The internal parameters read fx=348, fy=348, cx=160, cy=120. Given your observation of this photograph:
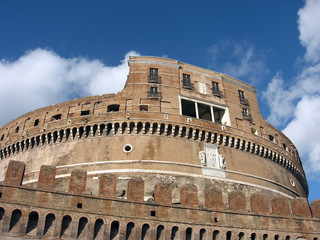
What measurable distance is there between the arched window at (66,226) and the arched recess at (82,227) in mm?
329

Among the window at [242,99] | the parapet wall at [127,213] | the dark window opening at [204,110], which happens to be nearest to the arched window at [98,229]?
the parapet wall at [127,213]

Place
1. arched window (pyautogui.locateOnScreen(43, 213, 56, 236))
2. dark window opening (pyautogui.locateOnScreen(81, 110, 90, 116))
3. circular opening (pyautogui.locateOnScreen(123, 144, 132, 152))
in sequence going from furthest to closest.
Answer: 1. dark window opening (pyautogui.locateOnScreen(81, 110, 90, 116))
2. circular opening (pyautogui.locateOnScreen(123, 144, 132, 152))
3. arched window (pyautogui.locateOnScreen(43, 213, 56, 236))

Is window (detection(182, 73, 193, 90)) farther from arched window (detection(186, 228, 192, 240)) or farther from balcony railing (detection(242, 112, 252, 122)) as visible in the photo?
arched window (detection(186, 228, 192, 240))

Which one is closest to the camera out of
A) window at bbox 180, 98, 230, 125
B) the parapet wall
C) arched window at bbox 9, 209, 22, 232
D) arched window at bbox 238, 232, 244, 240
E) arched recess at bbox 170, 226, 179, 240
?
arched window at bbox 9, 209, 22, 232

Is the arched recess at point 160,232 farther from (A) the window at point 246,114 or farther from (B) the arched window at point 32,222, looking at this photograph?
(A) the window at point 246,114

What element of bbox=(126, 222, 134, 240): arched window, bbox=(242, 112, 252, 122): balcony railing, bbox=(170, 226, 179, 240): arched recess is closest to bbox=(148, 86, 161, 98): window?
bbox=(242, 112, 252, 122): balcony railing

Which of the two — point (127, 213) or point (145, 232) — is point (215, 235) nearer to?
point (145, 232)

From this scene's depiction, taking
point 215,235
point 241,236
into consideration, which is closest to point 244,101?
point 241,236

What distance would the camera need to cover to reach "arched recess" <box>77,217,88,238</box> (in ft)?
37.8

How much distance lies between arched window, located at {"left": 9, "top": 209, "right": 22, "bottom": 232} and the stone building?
38mm

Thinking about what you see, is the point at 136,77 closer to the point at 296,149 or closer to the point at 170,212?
the point at 170,212

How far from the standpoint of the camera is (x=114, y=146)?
2242cm

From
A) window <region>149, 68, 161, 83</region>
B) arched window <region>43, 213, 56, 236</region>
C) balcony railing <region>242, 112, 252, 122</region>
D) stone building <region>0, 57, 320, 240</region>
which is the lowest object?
arched window <region>43, 213, 56, 236</region>

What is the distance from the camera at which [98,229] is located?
38.9 feet
